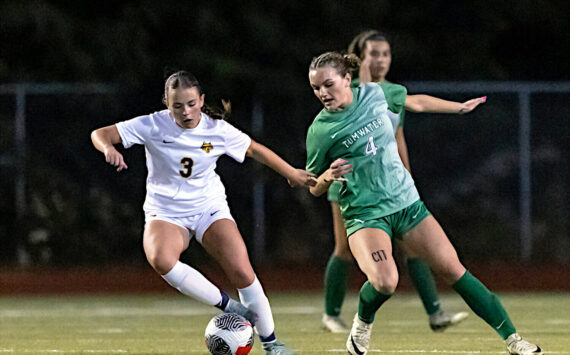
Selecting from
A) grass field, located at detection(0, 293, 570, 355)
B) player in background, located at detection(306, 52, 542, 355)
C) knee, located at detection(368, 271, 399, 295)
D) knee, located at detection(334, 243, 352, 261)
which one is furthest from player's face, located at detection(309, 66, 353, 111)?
knee, located at detection(334, 243, 352, 261)

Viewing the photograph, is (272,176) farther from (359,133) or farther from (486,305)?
(486,305)

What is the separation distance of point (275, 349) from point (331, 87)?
1511mm

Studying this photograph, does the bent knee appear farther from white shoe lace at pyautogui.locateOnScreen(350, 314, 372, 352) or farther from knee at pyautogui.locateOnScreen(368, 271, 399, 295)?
knee at pyautogui.locateOnScreen(368, 271, 399, 295)

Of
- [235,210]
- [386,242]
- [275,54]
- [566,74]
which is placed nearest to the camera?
[386,242]

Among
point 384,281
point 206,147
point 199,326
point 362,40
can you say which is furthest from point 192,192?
point 199,326

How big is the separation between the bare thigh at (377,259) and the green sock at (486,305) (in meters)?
0.38

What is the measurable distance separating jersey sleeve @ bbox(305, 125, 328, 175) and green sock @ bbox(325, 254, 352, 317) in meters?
1.78

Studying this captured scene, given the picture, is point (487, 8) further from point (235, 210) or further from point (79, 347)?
point (79, 347)

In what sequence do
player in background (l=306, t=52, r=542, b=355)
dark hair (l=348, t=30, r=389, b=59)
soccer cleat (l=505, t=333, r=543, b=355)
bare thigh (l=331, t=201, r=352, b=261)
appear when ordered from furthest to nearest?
dark hair (l=348, t=30, r=389, b=59) < bare thigh (l=331, t=201, r=352, b=261) < player in background (l=306, t=52, r=542, b=355) < soccer cleat (l=505, t=333, r=543, b=355)

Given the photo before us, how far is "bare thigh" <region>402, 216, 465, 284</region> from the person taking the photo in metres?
6.73

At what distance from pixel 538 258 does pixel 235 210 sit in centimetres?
372

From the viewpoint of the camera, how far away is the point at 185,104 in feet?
23.1

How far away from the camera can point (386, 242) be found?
6.77 meters

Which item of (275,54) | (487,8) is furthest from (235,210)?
(487,8)
